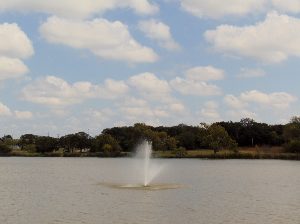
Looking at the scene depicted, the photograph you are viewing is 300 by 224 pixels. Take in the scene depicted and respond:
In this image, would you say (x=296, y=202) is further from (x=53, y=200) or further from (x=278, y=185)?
(x=53, y=200)

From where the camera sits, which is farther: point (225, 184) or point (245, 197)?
point (225, 184)

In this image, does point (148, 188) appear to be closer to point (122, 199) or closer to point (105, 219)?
point (122, 199)

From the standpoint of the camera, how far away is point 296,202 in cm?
5681

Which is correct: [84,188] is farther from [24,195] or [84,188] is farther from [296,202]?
[296,202]

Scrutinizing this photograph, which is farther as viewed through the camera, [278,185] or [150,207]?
[278,185]

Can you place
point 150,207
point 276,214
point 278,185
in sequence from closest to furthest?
point 276,214, point 150,207, point 278,185

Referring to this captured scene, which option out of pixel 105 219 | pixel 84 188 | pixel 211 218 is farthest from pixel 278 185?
pixel 105 219

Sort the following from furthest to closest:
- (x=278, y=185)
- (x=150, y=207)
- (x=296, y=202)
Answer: (x=278, y=185), (x=296, y=202), (x=150, y=207)

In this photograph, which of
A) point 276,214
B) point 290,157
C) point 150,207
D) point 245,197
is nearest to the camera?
point 276,214

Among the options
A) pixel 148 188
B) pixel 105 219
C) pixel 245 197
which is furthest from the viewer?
pixel 148 188

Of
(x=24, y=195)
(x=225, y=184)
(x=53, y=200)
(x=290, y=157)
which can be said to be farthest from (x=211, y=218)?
(x=290, y=157)

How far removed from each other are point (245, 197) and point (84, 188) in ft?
82.4

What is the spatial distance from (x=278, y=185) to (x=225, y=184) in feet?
28.2

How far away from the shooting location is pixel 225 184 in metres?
80.8
